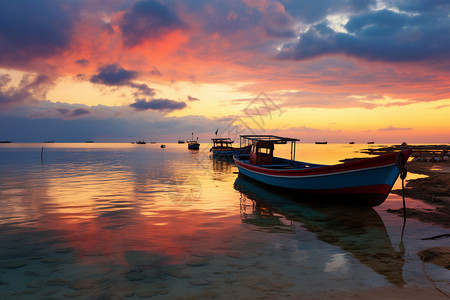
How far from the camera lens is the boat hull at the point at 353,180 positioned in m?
12.2

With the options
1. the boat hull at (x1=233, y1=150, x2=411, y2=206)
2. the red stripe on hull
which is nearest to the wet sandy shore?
the boat hull at (x1=233, y1=150, x2=411, y2=206)

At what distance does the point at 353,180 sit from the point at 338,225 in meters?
3.05

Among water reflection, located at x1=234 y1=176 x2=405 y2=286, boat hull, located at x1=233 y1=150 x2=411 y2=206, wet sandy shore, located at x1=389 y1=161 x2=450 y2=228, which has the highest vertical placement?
boat hull, located at x1=233 y1=150 x2=411 y2=206

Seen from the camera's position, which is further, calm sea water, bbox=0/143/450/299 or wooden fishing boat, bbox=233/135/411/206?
wooden fishing boat, bbox=233/135/411/206

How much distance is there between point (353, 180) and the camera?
13.3 metres

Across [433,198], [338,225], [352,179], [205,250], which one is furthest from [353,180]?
[205,250]

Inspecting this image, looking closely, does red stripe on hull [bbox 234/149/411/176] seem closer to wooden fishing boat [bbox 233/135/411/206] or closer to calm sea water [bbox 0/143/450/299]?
wooden fishing boat [bbox 233/135/411/206]

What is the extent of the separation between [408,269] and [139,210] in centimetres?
1181

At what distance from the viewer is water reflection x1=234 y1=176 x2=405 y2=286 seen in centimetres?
746

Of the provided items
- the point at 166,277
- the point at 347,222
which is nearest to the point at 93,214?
the point at 166,277

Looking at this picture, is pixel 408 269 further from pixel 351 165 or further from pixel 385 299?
pixel 351 165

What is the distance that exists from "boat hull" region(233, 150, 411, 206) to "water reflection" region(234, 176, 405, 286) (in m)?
0.75

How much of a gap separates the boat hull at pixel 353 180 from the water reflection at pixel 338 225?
75 centimetres

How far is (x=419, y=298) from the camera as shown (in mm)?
5398
